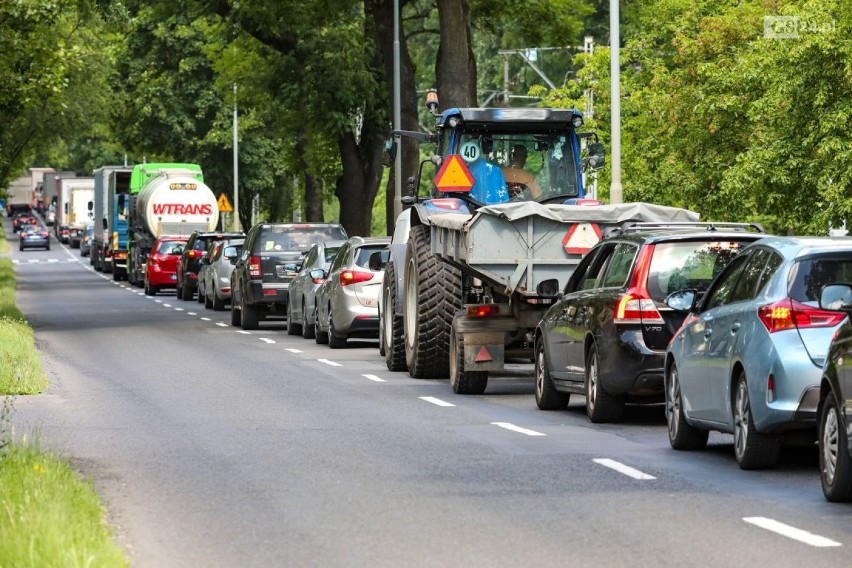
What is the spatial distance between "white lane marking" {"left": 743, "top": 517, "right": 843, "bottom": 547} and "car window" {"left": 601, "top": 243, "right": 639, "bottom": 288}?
5814 mm

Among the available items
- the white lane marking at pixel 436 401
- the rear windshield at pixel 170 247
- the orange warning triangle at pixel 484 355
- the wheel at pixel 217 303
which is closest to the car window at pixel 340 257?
the orange warning triangle at pixel 484 355

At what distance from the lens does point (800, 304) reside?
12250 millimetres

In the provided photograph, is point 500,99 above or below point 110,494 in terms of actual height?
above

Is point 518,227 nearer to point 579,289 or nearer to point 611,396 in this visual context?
point 579,289

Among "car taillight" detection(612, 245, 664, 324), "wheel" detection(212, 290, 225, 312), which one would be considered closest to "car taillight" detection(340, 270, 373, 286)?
"car taillight" detection(612, 245, 664, 324)

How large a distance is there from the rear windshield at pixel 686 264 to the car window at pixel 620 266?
26cm

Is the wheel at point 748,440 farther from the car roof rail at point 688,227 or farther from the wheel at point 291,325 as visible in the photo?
the wheel at point 291,325

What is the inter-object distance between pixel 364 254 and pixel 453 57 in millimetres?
8681

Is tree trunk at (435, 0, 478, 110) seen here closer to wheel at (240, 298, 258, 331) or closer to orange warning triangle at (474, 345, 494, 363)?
wheel at (240, 298, 258, 331)

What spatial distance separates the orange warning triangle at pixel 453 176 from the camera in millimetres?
22078

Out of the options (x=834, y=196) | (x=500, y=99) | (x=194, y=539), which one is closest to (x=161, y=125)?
(x=500, y=99)

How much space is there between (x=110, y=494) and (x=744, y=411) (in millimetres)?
3999

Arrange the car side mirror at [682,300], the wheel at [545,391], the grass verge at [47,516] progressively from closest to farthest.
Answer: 1. the grass verge at [47,516]
2. the car side mirror at [682,300]
3. the wheel at [545,391]

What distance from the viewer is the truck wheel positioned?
20953mm
